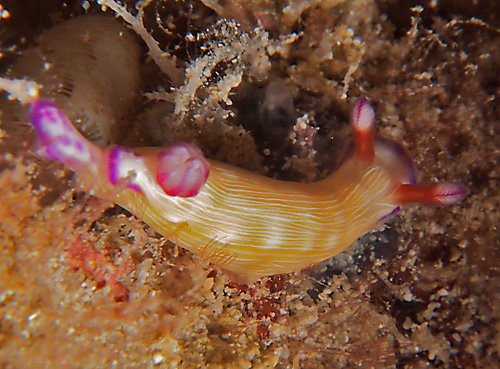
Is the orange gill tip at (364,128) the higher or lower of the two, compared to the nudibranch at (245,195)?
higher

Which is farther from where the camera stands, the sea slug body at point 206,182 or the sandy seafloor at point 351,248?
the sandy seafloor at point 351,248

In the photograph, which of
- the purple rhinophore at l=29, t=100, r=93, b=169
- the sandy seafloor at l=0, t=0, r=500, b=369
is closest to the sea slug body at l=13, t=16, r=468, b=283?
the purple rhinophore at l=29, t=100, r=93, b=169

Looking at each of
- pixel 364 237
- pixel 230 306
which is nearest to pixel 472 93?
pixel 364 237

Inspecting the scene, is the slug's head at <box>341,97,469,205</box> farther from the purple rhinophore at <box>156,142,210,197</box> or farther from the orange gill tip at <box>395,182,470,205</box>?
the purple rhinophore at <box>156,142,210,197</box>

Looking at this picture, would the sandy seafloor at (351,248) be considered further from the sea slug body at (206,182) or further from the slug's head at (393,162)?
the slug's head at (393,162)

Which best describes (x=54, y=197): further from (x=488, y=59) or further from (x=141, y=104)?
(x=488, y=59)

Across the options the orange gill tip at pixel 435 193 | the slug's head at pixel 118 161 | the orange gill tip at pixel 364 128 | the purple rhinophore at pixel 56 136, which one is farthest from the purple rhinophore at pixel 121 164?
the orange gill tip at pixel 435 193

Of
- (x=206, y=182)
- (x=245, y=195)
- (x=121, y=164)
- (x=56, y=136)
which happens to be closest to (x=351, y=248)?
(x=245, y=195)

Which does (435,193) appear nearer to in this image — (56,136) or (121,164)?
(121,164)
